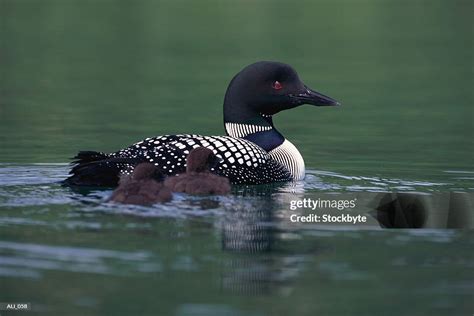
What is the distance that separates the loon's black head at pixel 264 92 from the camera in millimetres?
8453

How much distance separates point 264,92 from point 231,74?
719 centimetres

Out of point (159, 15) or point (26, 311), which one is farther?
point (159, 15)

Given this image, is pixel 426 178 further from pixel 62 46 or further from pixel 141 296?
pixel 62 46

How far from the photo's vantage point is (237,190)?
298 inches

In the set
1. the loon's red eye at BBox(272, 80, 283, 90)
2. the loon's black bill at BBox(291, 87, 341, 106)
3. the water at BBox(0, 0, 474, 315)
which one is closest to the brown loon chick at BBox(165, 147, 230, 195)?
the water at BBox(0, 0, 474, 315)

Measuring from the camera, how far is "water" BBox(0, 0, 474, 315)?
529 centimetres

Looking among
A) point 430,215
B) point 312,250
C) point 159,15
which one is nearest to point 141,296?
point 312,250

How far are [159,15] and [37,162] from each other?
16.0 metres

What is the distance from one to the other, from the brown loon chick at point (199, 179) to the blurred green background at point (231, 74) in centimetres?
172

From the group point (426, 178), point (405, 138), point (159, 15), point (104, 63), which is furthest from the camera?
point (159, 15)

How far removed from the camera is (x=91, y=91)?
47.1ft

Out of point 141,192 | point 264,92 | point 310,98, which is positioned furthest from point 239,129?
point 141,192

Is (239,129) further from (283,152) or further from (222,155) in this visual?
(222,155)

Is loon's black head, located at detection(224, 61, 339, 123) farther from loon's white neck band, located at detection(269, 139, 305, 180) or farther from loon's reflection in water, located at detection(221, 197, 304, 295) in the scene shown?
loon's reflection in water, located at detection(221, 197, 304, 295)
